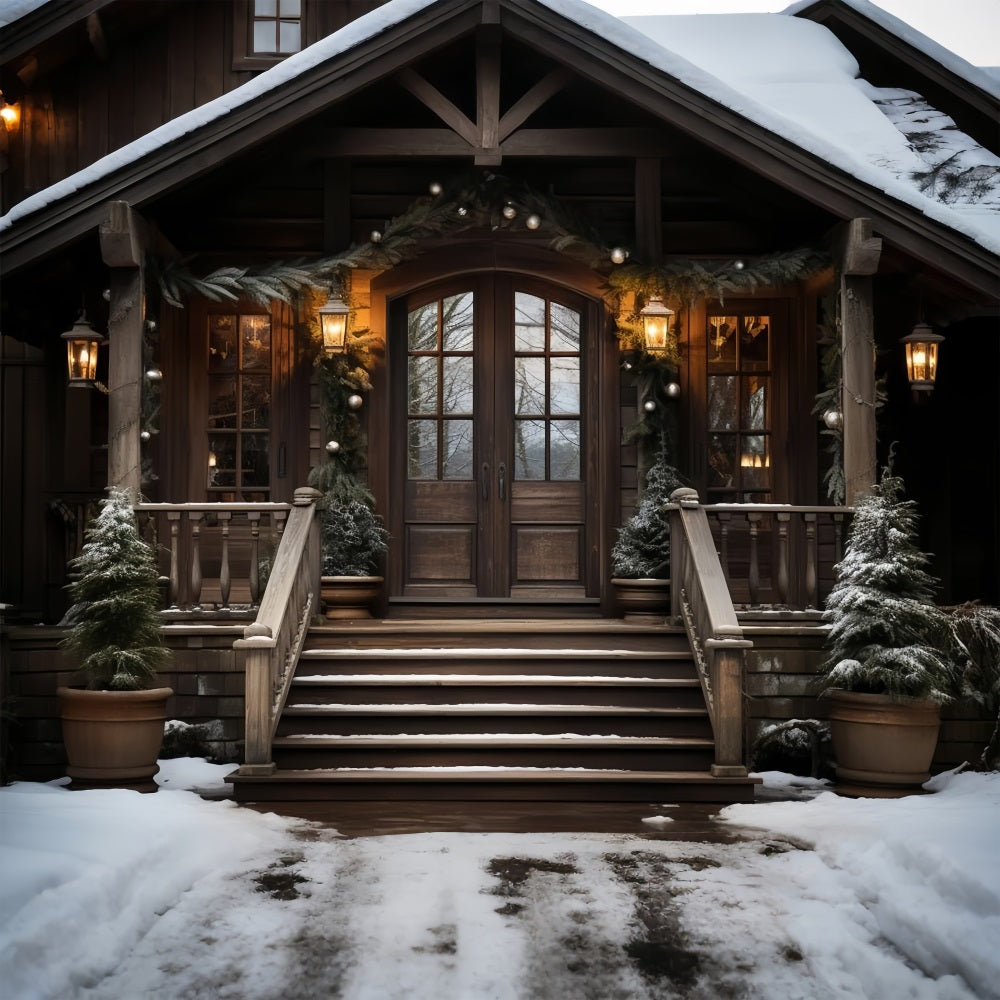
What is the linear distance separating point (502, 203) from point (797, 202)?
2192 millimetres

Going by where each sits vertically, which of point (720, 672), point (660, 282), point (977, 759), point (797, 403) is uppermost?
point (660, 282)

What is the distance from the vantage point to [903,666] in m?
7.12

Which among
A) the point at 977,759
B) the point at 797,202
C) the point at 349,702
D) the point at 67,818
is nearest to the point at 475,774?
the point at 349,702

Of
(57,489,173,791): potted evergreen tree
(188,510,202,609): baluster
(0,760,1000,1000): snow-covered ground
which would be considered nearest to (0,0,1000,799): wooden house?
(188,510,202,609): baluster

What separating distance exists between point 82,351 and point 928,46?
8388mm

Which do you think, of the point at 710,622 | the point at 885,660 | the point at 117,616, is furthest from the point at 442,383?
the point at 885,660

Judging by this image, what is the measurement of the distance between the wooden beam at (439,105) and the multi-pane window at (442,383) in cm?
161

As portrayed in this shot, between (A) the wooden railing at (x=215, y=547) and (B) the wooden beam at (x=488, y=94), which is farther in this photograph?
(B) the wooden beam at (x=488, y=94)

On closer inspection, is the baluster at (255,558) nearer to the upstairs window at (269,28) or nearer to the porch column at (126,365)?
the porch column at (126,365)

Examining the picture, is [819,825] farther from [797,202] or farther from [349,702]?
[797,202]

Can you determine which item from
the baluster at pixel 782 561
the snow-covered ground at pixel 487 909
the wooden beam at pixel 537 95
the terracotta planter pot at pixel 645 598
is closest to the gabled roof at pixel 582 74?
the wooden beam at pixel 537 95

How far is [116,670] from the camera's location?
7.17m

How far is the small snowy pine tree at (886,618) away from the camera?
711 cm

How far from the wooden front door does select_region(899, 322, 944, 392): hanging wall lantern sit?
241 centimetres
